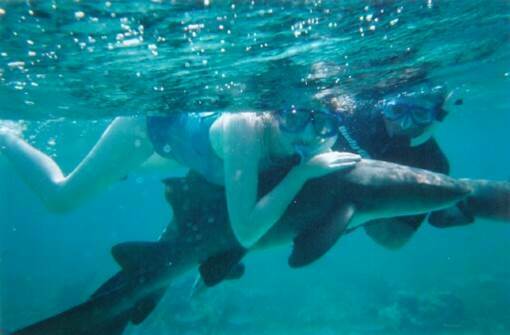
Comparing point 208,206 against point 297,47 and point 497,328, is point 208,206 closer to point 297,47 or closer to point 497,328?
point 297,47

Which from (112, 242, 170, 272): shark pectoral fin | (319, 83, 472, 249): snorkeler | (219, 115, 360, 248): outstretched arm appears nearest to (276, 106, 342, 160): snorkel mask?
(219, 115, 360, 248): outstretched arm

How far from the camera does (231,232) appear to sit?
544cm

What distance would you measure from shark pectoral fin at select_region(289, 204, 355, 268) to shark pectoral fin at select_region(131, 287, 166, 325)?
196cm

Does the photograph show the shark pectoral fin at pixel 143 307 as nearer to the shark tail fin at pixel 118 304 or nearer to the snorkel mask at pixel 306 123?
the shark tail fin at pixel 118 304

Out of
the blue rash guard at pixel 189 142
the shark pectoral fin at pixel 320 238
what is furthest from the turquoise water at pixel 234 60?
the shark pectoral fin at pixel 320 238

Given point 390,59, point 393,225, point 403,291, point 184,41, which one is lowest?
point 403,291

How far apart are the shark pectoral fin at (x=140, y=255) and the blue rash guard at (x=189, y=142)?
1.34 m

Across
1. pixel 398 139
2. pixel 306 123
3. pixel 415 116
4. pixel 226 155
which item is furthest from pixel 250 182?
pixel 415 116

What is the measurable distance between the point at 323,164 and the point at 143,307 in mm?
3062

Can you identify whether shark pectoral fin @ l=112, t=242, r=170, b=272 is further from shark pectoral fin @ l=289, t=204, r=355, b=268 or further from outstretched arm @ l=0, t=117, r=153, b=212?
outstretched arm @ l=0, t=117, r=153, b=212

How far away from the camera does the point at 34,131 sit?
818 inches

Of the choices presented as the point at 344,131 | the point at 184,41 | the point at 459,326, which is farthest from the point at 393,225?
the point at 459,326

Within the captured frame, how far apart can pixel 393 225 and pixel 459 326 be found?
13.6 metres

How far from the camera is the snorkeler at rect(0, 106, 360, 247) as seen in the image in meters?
4.86
